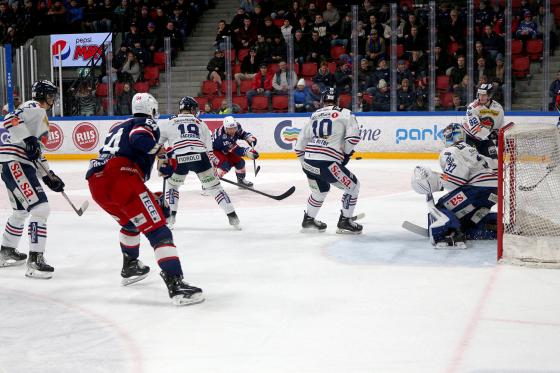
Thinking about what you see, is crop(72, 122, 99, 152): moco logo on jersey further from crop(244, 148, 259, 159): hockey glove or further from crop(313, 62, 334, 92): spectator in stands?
crop(244, 148, 259, 159): hockey glove

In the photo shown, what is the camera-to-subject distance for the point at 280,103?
13.1 m

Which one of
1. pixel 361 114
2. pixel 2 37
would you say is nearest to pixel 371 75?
pixel 361 114

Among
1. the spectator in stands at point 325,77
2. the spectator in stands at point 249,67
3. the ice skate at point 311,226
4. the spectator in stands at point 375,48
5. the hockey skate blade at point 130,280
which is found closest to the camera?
the hockey skate blade at point 130,280

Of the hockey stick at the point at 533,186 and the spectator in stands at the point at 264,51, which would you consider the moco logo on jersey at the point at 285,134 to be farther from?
the hockey stick at the point at 533,186

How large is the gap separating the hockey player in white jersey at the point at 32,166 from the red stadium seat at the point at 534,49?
29.2 feet

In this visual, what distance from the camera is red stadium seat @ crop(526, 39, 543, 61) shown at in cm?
1175

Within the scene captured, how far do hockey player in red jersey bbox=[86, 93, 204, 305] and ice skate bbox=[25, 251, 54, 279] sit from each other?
2.36ft

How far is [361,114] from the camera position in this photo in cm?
1269

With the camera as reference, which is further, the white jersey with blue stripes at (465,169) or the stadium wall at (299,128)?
the stadium wall at (299,128)

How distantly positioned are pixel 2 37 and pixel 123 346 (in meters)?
15.7

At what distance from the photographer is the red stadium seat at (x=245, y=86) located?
13.4 metres

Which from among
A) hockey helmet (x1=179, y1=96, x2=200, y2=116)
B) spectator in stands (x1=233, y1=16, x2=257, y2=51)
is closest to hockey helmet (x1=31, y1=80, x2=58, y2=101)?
hockey helmet (x1=179, y1=96, x2=200, y2=116)

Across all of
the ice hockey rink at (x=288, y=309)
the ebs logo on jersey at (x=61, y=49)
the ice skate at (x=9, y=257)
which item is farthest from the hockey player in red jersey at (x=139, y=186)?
the ebs logo on jersey at (x=61, y=49)

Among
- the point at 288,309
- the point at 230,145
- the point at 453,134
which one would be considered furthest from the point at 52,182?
the point at 230,145
